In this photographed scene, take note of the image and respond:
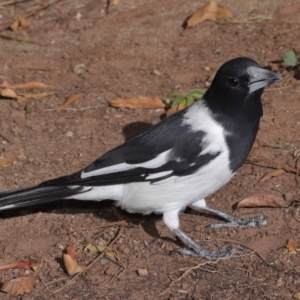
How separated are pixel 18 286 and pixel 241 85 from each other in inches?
66.0

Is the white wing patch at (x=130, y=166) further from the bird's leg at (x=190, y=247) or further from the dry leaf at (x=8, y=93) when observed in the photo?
the dry leaf at (x=8, y=93)

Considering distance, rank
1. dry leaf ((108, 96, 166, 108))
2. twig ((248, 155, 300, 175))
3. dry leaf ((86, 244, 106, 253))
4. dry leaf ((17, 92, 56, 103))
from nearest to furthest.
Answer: dry leaf ((86, 244, 106, 253)) < twig ((248, 155, 300, 175)) < dry leaf ((108, 96, 166, 108)) < dry leaf ((17, 92, 56, 103))

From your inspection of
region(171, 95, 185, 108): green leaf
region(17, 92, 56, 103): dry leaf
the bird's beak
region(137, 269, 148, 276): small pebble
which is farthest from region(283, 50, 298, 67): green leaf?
region(137, 269, 148, 276): small pebble

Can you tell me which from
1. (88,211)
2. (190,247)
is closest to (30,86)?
(88,211)

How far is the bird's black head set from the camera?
425cm

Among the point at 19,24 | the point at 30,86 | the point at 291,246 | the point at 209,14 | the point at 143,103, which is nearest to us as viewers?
the point at 291,246

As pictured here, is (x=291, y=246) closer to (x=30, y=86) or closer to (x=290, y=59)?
(x=290, y=59)

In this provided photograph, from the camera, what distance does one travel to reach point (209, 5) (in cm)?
646

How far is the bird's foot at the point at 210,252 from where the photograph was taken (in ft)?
14.4

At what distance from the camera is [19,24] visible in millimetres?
6867

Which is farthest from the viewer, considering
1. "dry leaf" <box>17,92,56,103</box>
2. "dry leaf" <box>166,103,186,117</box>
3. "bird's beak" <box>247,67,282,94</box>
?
"dry leaf" <box>17,92,56,103</box>

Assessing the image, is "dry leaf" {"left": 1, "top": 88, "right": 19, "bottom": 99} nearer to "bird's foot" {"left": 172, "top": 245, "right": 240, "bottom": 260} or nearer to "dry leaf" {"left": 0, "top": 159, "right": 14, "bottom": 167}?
"dry leaf" {"left": 0, "top": 159, "right": 14, "bottom": 167}

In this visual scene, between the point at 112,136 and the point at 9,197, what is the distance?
1.07 meters

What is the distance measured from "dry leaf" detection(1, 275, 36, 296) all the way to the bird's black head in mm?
1439
